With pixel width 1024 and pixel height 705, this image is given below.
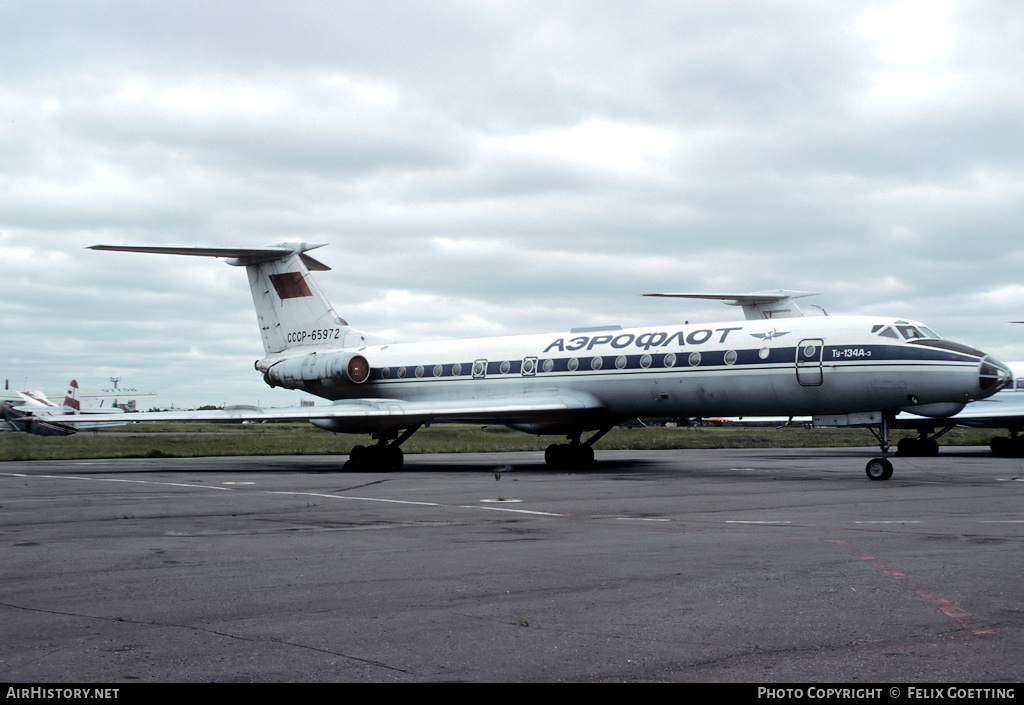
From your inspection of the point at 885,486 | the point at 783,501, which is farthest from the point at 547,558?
the point at 885,486

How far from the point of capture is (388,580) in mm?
7492

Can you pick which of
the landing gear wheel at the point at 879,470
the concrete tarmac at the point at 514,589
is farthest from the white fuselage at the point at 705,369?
the concrete tarmac at the point at 514,589

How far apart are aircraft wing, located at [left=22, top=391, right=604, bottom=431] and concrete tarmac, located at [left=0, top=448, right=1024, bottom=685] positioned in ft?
27.7

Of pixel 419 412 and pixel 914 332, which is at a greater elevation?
pixel 914 332

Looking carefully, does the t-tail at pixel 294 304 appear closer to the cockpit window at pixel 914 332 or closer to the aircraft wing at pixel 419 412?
the aircraft wing at pixel 419 412

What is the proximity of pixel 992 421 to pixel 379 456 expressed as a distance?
2028 cm

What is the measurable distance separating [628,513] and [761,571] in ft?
16.9

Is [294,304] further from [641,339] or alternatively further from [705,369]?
[705,369]

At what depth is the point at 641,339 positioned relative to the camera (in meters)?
23.7

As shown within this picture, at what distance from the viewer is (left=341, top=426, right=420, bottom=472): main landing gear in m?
25.2

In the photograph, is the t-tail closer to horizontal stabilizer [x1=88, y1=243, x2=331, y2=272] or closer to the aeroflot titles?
horizontal stabilizer [x1=88, y1=243, x2=331, y2=272]

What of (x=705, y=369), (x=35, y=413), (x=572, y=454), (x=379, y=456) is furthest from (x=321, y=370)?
(x=35, y=413)
